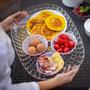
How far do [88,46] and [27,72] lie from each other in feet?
0.82

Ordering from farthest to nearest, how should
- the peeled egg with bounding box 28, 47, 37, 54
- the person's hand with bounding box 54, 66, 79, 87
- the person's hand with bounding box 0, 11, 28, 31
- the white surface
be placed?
the person's hand with bounding box 0, 11, 28, 31, the peeled egg with bounding box 28, 47, 37, 54, the person's hand with bounding box 54, 66, 79, 87, the white surface

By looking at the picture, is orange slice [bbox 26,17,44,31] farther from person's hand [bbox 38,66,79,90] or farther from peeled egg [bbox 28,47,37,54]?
person's hand [bbox 38,66,79,90]

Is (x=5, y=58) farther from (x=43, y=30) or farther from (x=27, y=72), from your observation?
(x=43, y=30)

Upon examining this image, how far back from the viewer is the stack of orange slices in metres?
1.15

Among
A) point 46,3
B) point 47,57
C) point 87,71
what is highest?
point 46,3

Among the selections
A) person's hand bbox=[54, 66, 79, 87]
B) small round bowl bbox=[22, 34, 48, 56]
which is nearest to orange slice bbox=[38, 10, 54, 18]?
small round bowl bbox=[22, 34, 48, 56]

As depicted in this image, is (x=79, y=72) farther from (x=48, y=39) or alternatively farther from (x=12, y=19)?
(x=12, y=19)

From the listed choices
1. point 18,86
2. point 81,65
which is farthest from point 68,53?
point 18,86

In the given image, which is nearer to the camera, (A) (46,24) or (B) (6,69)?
(B) (6,69)

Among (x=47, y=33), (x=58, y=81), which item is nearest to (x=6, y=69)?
(x=58, y=81)

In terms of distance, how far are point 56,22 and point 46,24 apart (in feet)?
0.14

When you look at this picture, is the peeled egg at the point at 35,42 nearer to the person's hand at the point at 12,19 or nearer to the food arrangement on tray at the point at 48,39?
the food arrangement on tray at the point at 48,39

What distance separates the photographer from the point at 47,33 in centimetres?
115

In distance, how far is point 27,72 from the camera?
1048 mm
